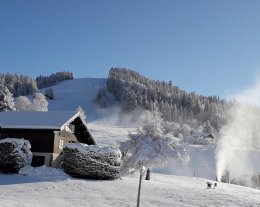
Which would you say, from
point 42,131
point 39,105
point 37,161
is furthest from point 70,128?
point 39,105

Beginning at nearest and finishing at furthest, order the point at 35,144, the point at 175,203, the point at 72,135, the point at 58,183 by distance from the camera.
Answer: the point at 175,203 < the point at 58,183 < the point at 35,144 < the point at 72,135

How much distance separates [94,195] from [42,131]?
44.0ft

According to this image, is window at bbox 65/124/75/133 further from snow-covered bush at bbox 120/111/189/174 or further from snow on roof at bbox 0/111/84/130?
snow-covered bush at bbox 120/111/189/174

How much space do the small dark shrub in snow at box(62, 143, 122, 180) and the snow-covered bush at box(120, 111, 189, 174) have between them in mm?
10922

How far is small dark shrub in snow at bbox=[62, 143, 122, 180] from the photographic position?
4156 cm

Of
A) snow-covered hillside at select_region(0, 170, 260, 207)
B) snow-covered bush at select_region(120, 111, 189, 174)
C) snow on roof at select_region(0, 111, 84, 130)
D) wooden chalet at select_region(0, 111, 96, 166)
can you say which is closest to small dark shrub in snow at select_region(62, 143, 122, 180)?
snow-covered hillside at select_region(0, 170, 260, 207)

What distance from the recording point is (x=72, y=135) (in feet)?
166

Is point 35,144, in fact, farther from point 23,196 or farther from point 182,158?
point 182,158

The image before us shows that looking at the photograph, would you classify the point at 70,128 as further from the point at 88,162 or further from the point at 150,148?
the point at 150,148

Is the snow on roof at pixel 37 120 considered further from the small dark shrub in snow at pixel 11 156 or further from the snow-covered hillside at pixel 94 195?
the snow-covered hillside at pixel 94 195

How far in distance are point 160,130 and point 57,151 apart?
15.3 meters

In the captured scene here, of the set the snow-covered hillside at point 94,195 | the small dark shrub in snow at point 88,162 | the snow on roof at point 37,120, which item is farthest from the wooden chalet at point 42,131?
the snow-covered hillside at point 94,195

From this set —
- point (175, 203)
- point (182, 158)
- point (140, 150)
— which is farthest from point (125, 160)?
point (175, 203)

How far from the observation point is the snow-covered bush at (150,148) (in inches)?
2141
